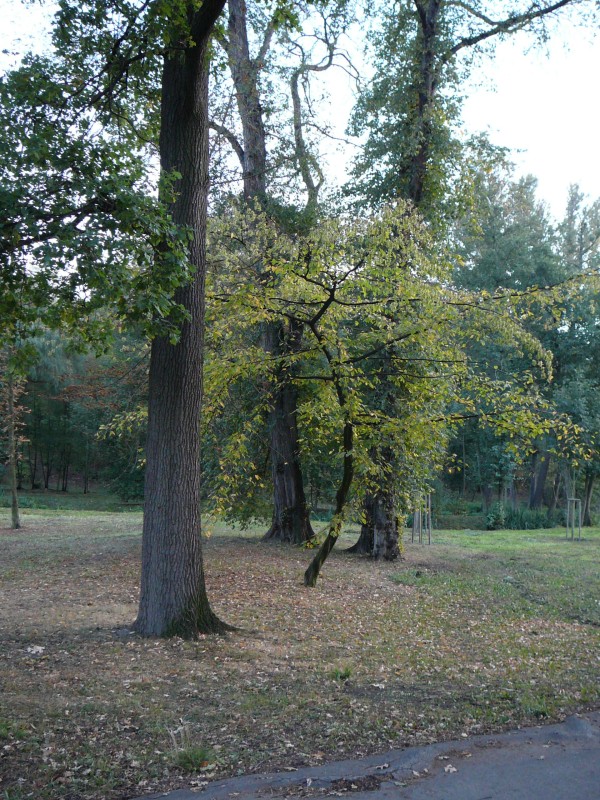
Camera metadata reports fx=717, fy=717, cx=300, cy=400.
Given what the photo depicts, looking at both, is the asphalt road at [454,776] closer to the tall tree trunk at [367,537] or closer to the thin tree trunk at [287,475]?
the thin tree trunk at [287,475]

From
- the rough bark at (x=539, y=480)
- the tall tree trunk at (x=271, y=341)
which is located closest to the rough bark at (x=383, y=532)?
the tall tree trunk at (x=271, y=341)

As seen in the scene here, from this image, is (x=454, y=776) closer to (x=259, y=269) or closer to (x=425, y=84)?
(x=259, y=269)

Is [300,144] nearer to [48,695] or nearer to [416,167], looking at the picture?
[416,167]

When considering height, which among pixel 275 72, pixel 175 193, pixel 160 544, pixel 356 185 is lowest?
pixel 160 544

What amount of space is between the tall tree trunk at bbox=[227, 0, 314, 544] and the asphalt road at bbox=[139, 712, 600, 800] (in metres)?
8.82

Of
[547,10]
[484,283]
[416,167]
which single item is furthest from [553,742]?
[484,283]

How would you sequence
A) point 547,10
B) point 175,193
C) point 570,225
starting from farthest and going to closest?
point 570,225 → point 547,10 → point 175,193

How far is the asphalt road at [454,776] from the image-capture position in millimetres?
3939

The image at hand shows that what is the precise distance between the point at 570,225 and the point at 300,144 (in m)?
30.0

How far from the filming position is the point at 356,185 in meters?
15.0

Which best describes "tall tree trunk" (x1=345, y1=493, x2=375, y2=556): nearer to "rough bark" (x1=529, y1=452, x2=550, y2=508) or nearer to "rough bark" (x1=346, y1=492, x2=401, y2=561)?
"rough bark" (x1=346, y1=492, x2=401, y2=561)

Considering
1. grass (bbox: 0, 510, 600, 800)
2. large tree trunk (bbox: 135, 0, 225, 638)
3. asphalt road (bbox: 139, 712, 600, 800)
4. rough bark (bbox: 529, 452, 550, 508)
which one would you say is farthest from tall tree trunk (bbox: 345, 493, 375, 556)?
rough bark (bbox: 529, 452, 550, 508)

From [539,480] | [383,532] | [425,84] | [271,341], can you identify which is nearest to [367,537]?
[383,532]

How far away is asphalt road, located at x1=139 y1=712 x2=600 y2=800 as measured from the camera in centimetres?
394
